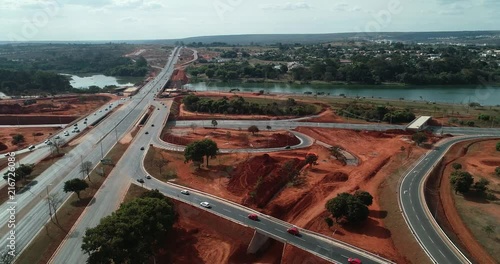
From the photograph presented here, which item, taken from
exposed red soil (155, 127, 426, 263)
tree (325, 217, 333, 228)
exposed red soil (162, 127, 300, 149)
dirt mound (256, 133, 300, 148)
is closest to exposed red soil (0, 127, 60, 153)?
exposed red soil (162, 127, 300, 149)

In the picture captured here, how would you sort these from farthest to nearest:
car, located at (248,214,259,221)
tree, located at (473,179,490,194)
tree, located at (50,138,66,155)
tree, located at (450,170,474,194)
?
tree, located at (50,138,66,155) → tree, located at (473,179,490,194) → tree, located at (450,170,474,194) → car, located at (248,214,259,221)

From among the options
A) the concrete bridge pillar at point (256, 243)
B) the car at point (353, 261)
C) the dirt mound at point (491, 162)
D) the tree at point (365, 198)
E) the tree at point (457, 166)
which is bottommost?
the concrete bridge pillar at point (256, 243)

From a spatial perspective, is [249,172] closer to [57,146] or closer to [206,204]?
[206,204]

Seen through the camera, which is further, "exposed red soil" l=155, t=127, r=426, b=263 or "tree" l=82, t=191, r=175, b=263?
"exposed red soil" l=155, t=127, r=426, b=263

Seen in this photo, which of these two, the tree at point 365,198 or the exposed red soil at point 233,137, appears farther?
the exposed red soil at point 233,137

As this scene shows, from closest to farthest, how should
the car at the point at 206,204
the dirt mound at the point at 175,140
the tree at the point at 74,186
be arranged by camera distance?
the car at the point at 206,204 → the tree at the point at 74,186 → the dirt mound at the point at 175,140

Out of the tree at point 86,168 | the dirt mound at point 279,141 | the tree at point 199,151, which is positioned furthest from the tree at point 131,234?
the dirt mound at point 279,141

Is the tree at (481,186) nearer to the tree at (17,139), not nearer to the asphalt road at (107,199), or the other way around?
the asphalt road at (107,199)

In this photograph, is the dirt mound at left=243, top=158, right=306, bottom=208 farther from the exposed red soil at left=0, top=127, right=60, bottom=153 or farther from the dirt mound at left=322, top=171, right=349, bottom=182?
the exposed red soil at left=0, top=127, right=60, bottom=153

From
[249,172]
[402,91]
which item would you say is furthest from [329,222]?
[402,91]
